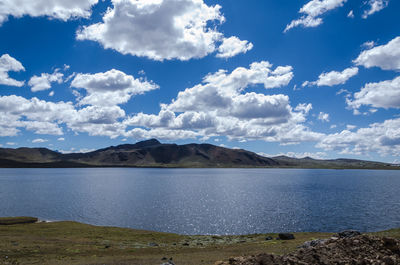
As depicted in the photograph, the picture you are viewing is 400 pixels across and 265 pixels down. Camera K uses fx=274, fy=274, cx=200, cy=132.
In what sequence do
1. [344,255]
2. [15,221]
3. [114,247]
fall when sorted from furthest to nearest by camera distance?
[15,221], [114,247], [344,255]

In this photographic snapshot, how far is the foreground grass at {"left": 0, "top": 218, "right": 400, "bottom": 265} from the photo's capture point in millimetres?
36844

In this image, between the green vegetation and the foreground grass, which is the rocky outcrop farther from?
the green vegetation

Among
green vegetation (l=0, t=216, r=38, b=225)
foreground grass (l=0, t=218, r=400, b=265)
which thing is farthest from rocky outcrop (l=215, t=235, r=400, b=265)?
green vegetation (l=0, t=216, r=38, b=225)

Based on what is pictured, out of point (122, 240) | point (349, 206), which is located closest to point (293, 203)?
point (349, 206)

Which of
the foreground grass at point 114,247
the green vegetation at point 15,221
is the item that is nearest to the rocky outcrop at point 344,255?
the foreground grass at point 114,247

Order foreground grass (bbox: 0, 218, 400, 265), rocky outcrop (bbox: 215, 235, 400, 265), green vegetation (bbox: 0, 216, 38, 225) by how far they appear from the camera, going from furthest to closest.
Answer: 1. green vegetation (bbox: 0, 216, 38, 225)
2. foreground grass (bbox: 0, 218, 400, 265)
3. rocky outcrop (bbox: 215, 235, 400, 265)

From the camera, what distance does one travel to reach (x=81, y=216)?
305 feet

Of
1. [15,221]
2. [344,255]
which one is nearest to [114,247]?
[344,255]

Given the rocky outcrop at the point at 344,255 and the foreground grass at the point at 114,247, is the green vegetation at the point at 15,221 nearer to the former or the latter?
the foreground grass at the point at 114,247

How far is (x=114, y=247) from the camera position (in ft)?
157

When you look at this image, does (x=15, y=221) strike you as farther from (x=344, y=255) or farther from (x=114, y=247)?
(x=344, y=255)

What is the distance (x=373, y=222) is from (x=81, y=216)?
297ft

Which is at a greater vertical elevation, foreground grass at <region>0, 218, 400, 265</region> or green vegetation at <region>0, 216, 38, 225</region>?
foreground grass at <region>0, 218, 400, 265</region>

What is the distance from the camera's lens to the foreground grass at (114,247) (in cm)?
3684
